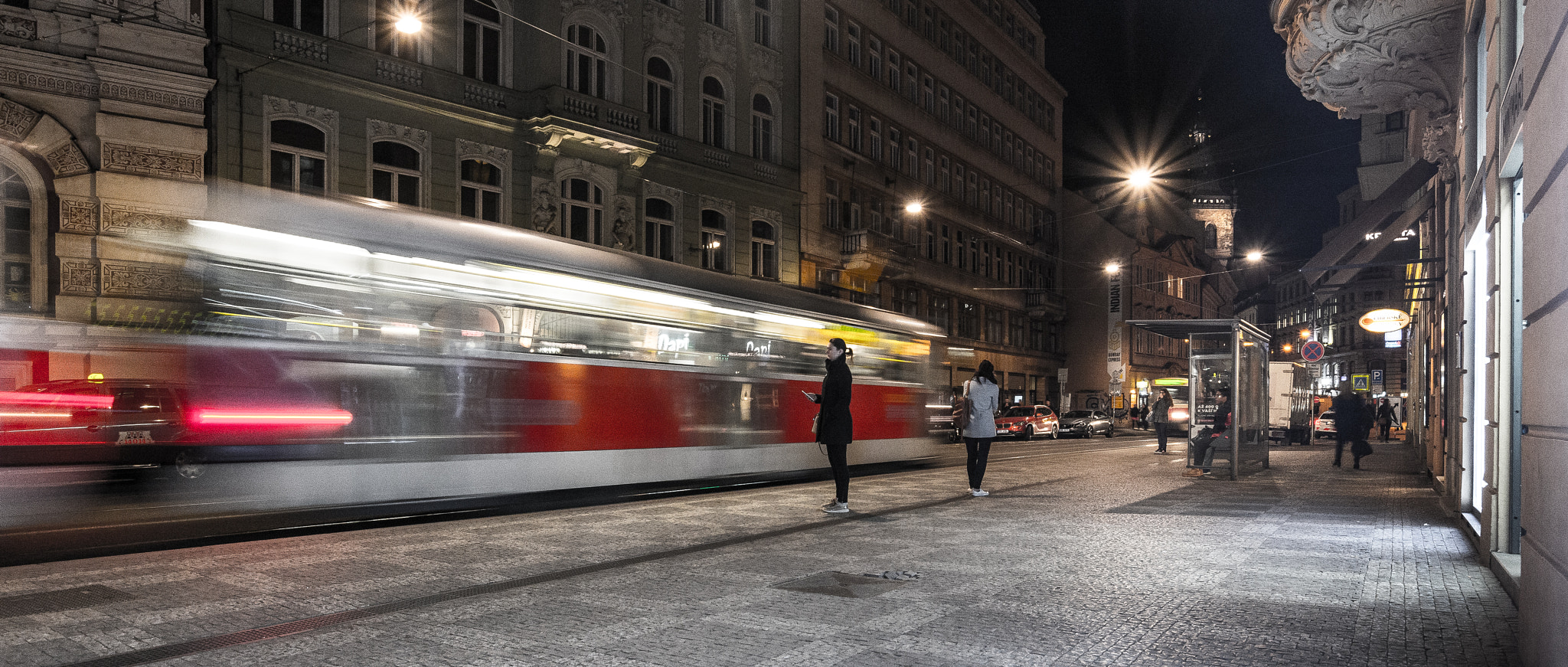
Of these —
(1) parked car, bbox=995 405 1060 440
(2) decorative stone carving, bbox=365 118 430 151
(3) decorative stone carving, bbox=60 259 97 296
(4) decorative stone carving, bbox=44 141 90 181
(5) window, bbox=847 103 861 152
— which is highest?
(5) window, bbox=847 103 861 152

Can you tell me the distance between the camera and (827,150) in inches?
1447

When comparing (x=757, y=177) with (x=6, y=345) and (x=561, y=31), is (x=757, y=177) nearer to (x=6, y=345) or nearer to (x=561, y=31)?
(x=561, y=31)

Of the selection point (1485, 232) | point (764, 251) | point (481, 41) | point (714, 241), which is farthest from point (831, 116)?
point (1485, 232)

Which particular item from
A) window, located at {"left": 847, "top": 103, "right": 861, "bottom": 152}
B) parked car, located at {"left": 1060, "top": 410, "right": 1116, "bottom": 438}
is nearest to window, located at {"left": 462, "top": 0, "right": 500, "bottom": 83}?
window, located at {"left": 847, "top": 103, "right": 861, "bottom": 152}

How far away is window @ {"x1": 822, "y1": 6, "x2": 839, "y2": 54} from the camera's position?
123 feet

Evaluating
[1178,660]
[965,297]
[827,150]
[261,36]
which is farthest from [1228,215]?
[1178,660]

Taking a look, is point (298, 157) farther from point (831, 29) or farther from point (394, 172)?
point (831, 29)

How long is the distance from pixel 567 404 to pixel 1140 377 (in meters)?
64.2

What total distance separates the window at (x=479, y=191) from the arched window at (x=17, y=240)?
27.0 ft

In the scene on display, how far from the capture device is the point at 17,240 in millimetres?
18188

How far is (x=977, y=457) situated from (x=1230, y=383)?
25.4 ft

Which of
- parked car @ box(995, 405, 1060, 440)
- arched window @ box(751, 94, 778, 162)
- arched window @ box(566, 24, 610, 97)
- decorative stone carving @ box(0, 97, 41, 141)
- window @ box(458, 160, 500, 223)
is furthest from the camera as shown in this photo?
parked car @ box(995, 405, 1060, 440)

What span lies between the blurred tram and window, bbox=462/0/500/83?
39.8 ft

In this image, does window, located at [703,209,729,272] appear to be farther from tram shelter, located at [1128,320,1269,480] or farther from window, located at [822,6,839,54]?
tram shelter, located at [1128,320,1269,480]
